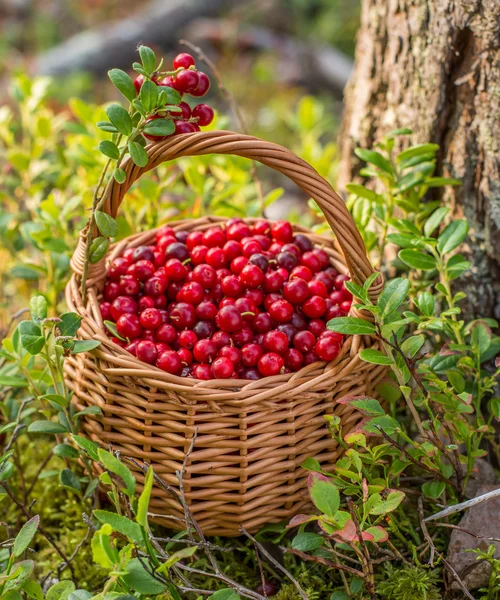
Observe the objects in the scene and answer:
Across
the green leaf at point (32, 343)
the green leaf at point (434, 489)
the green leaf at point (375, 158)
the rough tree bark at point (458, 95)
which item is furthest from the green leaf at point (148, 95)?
the green leaf at point (434, 489)

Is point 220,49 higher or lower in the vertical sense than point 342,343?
higher

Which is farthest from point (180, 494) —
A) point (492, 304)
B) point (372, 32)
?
point (372, 32)

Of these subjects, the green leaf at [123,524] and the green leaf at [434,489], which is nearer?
the green leaf at [123,524]

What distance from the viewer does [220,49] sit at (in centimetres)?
555

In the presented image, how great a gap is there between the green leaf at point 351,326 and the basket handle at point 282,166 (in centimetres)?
10

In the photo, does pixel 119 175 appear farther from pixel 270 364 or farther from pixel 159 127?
pixel 270 364

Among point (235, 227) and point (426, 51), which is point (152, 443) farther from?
point (426, 51)

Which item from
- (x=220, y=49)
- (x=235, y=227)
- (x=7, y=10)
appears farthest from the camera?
(x=7, y=10)

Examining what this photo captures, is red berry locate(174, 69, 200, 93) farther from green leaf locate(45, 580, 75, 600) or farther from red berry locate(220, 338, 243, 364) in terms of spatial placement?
green leaf locate(45, 580, 75, 600)

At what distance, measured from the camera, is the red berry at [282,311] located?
1.56 m

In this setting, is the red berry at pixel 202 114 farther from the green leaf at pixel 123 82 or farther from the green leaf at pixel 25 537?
the green leaf at pixel 25 537

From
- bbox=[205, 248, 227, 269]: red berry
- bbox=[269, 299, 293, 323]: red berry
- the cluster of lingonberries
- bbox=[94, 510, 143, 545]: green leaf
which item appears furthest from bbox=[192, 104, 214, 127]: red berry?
bbox=[94, 510, 143, 545]: green leaf

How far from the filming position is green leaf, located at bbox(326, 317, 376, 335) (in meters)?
1.37

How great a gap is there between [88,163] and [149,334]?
2.57 ft
